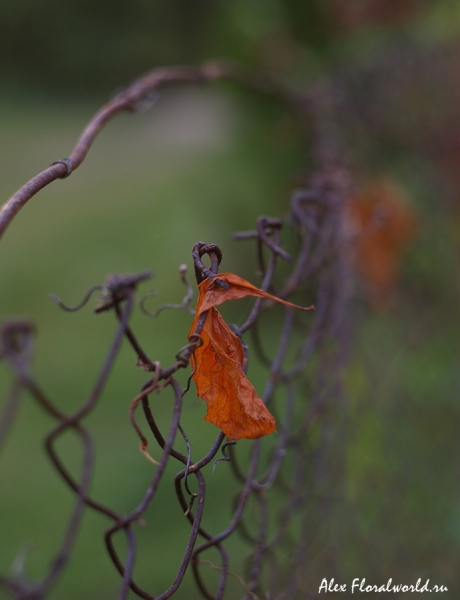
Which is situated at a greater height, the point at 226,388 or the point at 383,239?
the point at 383,239

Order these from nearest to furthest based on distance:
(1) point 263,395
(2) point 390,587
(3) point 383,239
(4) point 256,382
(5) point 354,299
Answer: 1. (1) point 263,395
2. (2) point 390,587
3. (5) point 354,299
4. (3) point 383,239
5. (4) point 256,382

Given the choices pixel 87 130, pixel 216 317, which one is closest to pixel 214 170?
pixel 87 130

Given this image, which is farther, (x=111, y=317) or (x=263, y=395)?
(x=111, y=317)

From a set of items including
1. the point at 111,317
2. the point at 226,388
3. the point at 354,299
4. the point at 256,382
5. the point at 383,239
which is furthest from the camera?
the point at 111,317

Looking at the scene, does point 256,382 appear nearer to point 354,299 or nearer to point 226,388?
point 354,299

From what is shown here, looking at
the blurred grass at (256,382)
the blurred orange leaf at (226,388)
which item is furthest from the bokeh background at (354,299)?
the blurred orange leaf at (226,388)

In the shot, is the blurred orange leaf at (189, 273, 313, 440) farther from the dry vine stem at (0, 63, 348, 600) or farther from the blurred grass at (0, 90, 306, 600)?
the blurred grass at (0, 90, 306, 600)

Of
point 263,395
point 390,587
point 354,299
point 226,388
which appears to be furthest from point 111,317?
point 226,388

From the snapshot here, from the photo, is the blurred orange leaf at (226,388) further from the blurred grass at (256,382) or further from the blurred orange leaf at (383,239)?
the blurred orange leaf at (383,239)
